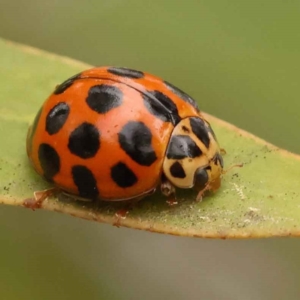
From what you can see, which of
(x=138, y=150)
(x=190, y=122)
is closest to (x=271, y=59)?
(x=190, y=122)

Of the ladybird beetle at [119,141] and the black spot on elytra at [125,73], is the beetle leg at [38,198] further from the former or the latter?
the black spot on elytra at [125,73]

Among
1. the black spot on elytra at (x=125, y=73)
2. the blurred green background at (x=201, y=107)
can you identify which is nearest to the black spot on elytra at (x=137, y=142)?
the black spot on elytra at (x=125, y=73)

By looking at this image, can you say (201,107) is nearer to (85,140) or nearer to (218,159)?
(218,159)

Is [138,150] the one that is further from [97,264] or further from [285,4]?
[285,4]

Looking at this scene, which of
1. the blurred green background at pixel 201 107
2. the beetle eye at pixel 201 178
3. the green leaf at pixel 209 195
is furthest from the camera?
the blurred green background at pixel 201 107

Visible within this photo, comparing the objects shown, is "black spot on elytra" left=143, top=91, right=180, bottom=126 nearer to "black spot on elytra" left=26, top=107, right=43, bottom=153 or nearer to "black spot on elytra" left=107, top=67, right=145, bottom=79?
"black spot on elytra" left=107, top=67, right=145, bottom=79

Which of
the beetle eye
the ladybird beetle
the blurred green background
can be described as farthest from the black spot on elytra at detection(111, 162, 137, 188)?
the blurred green background
